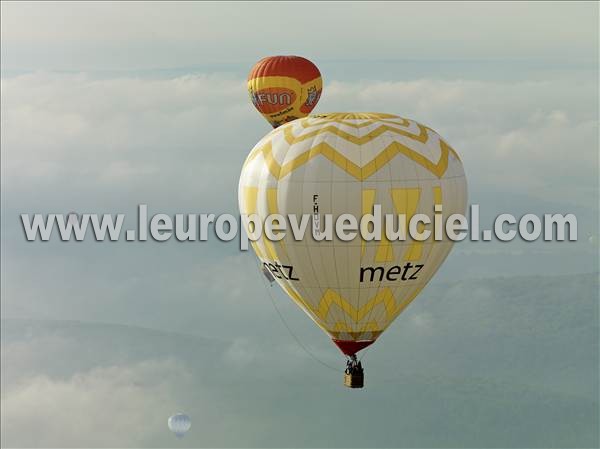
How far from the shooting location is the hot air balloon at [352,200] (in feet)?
135

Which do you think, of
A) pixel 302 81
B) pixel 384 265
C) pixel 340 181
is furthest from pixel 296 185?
pixel 302 81

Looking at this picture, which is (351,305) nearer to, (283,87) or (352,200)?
(352,200)

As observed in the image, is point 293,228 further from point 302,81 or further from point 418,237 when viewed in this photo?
point 302,81

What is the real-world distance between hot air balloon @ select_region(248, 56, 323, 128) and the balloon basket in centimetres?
1479

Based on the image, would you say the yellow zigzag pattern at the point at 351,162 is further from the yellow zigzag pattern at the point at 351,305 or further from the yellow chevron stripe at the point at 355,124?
the yellow zigzag pattern at the point at 351,305

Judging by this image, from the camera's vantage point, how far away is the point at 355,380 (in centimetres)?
4481

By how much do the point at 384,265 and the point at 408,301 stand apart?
9.69 feet


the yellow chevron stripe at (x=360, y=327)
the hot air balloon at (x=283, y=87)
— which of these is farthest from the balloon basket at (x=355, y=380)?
the hot air balloon at (x=283, y=87)

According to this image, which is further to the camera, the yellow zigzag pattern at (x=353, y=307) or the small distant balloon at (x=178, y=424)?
the small distant balloon at (x=178, y=424)

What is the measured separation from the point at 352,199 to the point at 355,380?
27.1 ft

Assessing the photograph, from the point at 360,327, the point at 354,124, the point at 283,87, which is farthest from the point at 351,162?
the point at 283,87

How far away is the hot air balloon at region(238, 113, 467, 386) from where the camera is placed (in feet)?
135

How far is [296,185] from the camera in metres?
41.5

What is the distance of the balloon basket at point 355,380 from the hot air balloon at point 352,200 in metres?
0.06
